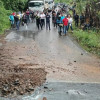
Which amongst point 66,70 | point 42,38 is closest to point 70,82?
point 66,70

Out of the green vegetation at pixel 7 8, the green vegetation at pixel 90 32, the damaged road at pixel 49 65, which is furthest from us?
the green vegetation at pixel 7 8

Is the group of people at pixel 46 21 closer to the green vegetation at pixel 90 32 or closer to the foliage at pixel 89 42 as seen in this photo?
the green vegetation at pixel 90 32

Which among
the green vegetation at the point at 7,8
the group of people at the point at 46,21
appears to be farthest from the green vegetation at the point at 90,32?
the green vegetation at the point at 7,8

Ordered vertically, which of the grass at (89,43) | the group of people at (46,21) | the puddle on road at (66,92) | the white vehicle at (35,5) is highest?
the white vehicle at (35,5)

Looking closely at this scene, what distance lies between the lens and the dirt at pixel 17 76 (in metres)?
7.79

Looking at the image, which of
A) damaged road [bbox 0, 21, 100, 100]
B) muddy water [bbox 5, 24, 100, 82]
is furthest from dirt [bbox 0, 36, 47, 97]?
muddy water [bbox 5, 24, 100, 82]

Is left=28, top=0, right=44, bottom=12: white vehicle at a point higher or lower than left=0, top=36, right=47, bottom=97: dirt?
higher

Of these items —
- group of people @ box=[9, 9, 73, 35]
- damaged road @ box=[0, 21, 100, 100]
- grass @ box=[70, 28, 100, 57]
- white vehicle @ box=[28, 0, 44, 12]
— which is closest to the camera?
damaged road @ box=[0, 21, 100, 100]

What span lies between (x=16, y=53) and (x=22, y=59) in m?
1.21

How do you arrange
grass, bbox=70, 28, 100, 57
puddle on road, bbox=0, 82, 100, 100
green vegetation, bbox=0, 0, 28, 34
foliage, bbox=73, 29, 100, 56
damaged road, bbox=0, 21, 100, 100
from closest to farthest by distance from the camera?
puddle on road, bbox=0, 82, 100, 100
damaged road, bbox=0, 21, 100, 100
grass, bbox=70, 28, 100, 57
foliage, bbox=73, 29, 100, 56
green vegetation, bbox=0, 0, 28, 34

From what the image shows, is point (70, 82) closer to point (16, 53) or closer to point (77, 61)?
point (77, 61)

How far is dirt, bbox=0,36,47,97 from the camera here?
7.79 metres

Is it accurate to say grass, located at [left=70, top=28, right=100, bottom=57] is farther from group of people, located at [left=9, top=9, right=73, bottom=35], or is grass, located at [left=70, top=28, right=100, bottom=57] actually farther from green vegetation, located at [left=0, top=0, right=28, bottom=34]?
green vegetation, located at [left=0, top=0, right=28, bottom=34]

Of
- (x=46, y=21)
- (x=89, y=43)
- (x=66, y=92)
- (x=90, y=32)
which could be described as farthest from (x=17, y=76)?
(x=46, y=21)
